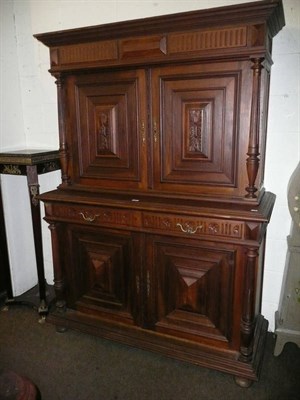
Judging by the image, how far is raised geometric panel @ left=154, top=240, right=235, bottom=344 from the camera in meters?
1.74

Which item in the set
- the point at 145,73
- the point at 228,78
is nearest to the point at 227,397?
the point at 228,78

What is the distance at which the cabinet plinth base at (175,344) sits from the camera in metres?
1.76

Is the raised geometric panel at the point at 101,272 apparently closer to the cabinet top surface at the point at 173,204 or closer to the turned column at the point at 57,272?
the turned column at the point at 57,272

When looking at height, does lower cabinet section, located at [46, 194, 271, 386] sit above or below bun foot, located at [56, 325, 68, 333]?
above

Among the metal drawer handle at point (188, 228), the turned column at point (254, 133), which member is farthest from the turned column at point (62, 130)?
the turned column at point (254, 133)

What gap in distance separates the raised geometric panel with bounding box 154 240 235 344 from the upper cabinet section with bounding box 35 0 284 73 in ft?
3.28

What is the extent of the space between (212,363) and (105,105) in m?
1.59

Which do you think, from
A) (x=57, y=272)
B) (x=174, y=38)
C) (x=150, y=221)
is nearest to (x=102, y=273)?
(x=57, y=272)

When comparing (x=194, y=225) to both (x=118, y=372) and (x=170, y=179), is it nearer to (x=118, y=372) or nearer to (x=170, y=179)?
(x=170, y=179)

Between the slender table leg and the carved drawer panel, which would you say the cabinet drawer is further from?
the slender table leg

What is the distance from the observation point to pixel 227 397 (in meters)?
1.71

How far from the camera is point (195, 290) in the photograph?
1.81 meters

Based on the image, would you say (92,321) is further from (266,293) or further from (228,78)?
(228,78)

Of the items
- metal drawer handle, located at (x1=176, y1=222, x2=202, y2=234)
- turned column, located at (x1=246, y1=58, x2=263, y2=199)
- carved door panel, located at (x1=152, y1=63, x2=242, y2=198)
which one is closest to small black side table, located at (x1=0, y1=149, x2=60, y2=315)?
carved door panel, located at (x1=152, y1=63, x2=242, y2=198)
